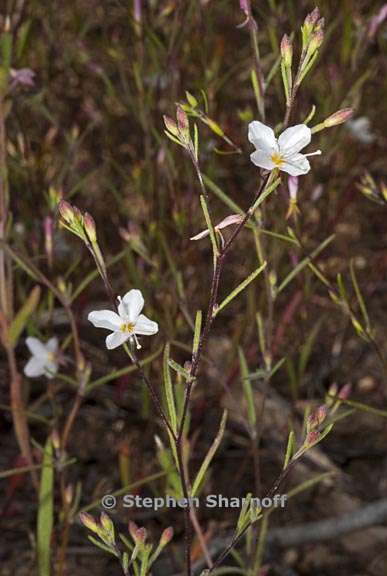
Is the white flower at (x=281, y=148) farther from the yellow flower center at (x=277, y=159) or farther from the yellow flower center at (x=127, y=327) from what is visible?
the yellow flower center at (x=127, y=327)

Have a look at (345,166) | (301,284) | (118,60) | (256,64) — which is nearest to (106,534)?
(256,64)

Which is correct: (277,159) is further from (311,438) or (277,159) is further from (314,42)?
(311,438)

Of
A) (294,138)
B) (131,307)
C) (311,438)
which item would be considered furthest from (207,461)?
(294,138)

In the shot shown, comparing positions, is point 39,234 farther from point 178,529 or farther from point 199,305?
point 178,529

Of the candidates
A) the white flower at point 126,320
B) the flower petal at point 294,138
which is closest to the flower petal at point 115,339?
the white flower at point 126,320

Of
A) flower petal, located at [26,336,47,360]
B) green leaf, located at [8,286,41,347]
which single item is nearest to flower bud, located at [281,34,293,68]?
green leaf, located at [8,286,41,347]

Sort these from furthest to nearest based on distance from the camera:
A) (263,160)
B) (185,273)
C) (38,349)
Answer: (185,273), (38,349), (263,160)

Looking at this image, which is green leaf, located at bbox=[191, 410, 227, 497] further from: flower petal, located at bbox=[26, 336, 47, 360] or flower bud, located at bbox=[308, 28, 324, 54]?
flower petal, located at bbox=[26, 336, 47, 360]
